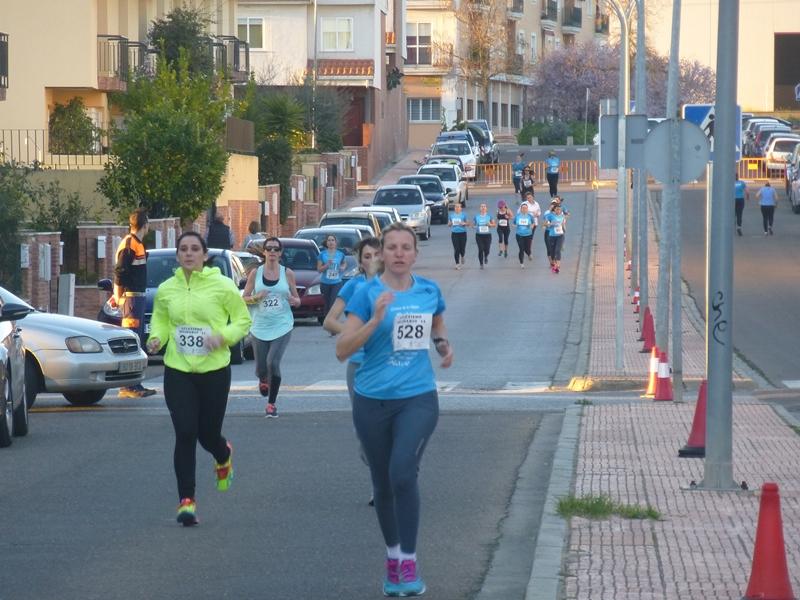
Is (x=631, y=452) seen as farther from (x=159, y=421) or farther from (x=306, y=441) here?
(x=159, y=421)

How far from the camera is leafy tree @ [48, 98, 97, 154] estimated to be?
1492 inches

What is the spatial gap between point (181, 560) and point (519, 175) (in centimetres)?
5280

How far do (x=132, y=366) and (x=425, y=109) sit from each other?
7661cm

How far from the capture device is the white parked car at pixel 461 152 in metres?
69.0

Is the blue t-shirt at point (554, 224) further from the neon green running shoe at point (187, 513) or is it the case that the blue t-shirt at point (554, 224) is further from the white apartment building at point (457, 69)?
the white apartment building at point (457, 69)

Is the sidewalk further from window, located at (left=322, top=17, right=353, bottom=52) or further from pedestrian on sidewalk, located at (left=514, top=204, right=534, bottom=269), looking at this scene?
window, located at (left=322, top=17, right=353, bottom=52)

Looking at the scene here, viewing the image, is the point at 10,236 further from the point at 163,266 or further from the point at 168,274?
the point at 168,274

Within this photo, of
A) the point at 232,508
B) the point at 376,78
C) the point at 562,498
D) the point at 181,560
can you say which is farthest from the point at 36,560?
the point at 376,78

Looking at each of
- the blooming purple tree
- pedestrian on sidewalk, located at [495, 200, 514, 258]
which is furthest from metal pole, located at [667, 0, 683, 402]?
the blooming purple tree

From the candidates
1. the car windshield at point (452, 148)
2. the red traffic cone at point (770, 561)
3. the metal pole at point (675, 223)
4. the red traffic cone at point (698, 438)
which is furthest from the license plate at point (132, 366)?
the car windshield at point (452, 148)

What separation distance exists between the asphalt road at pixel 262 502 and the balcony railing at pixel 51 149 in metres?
17.3

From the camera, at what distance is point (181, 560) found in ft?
28.0

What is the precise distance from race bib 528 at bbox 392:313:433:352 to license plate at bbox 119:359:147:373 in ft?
32.0

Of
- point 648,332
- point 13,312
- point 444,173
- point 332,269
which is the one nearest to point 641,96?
point 648,332
